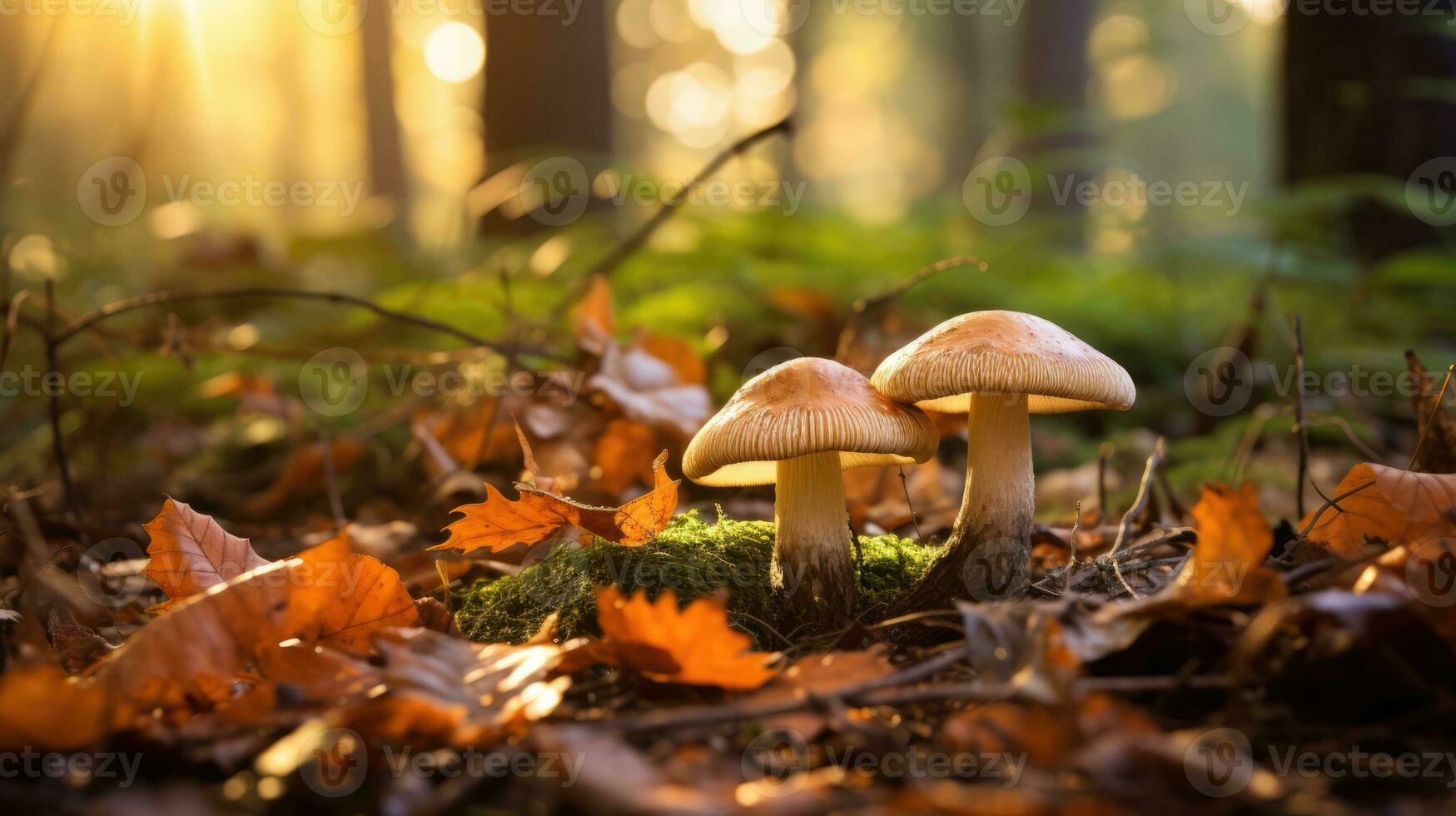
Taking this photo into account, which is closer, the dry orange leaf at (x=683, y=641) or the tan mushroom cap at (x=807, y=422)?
the dry orange leaf at (x=683, y=641)

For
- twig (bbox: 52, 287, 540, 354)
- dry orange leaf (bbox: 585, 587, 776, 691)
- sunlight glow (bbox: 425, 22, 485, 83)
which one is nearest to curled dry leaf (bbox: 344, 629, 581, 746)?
dry orange leaf (bbox: 585, 587, 776, 691)

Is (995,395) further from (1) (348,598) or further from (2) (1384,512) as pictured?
(1) (348,598)

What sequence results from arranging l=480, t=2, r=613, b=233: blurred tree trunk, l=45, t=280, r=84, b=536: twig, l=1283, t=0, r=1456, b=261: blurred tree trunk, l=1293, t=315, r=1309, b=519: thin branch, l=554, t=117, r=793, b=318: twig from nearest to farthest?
l=1293, t=315, r=1309, b=519: thin branch < l=45, t=280, r=84, b=536: twig < l=554, t=117, r=793, b=318: twig < l=1283, t=0, r=1456, b=261: blurred tree trunk < l=480, t=2, r=613, b=233: blurred tree trunk

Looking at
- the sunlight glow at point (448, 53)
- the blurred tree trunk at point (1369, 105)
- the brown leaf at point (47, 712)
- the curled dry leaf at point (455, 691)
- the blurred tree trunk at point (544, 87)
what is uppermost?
the sunlight glow at point (448, 53)

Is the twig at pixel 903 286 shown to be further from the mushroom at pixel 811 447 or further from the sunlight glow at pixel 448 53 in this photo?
the sunlight glow at pixel 448 53

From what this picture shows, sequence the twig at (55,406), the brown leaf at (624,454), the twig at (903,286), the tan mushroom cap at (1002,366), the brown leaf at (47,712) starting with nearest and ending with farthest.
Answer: the brown leaf at (47,712), the tan mushroom cap at (1002,366), the twig at (903,286), the twig at (55,406), the brown leaf at (624,454)

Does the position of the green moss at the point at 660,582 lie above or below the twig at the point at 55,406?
below

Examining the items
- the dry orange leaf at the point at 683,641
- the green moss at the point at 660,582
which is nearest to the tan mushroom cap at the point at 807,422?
the green moss at the point at 660,582

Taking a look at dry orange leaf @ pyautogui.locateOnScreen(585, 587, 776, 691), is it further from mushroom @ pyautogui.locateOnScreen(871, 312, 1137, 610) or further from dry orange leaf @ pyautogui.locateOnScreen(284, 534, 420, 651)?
mushroom @ pyautogui.locateOnScreen(871, 312, 1137, 610)
